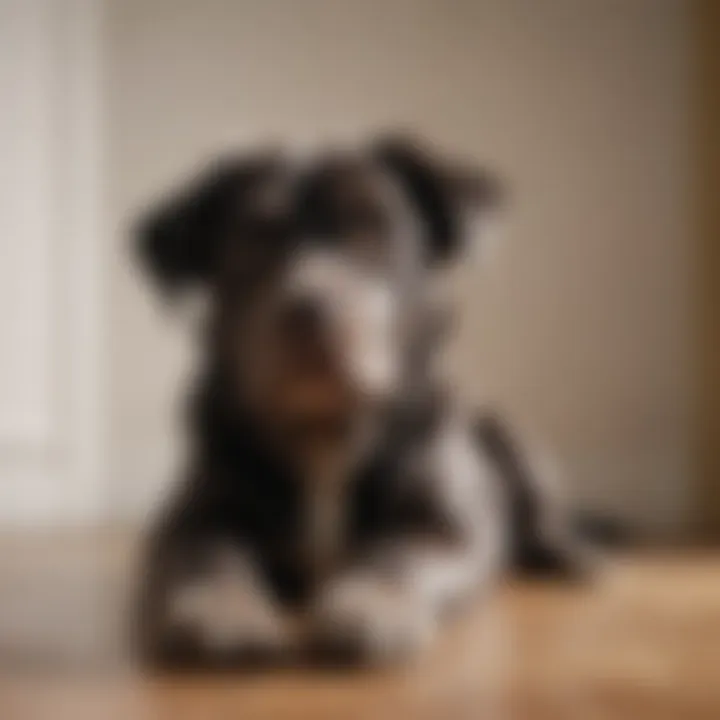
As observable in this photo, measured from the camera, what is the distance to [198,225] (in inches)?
49.3

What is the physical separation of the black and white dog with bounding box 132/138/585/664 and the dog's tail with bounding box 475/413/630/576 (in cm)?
11

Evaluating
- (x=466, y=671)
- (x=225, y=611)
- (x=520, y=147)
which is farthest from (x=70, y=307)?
(x=466, y=671)

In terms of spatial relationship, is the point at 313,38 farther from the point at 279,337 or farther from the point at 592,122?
the point at 279,337

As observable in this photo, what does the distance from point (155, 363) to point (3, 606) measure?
69cm

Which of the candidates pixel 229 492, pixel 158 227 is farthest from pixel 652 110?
pixel 229 492

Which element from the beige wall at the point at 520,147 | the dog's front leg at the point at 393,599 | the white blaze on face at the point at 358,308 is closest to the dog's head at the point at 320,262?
the white blaze on face at the point at 358,308

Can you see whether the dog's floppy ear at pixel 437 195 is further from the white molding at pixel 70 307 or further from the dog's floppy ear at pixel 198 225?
the white molding at pixel 70 307

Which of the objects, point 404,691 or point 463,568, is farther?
point 463,568

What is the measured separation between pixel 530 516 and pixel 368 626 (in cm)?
54

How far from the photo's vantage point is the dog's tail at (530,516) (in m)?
1.38

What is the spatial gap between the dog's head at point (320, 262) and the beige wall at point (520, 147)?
0.52 m

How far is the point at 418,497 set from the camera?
116cm

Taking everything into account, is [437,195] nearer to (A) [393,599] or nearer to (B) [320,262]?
(B) [320,262]

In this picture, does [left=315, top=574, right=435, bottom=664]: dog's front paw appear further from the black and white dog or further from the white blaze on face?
the white blaze on face
